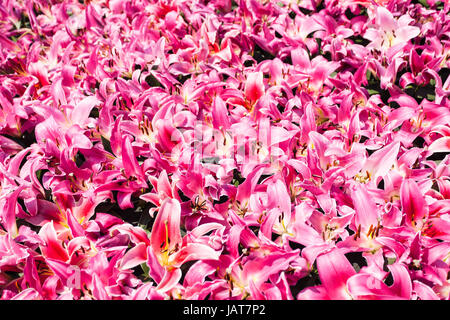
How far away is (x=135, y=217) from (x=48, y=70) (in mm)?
623

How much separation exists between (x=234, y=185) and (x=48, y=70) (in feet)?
2.40

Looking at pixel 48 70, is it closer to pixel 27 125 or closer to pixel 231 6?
pixel 27 125

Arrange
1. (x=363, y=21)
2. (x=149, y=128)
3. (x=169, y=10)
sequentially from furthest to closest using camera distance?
(x=169, y=10)
(x=363, y=21)
(x=149, y=128)

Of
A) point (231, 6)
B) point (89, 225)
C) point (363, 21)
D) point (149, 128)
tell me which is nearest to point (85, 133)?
point (149, 128)

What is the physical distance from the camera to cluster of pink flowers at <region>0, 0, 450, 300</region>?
0.76 meters

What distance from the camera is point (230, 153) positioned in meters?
0.96

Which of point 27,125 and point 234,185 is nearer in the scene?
point 234,185

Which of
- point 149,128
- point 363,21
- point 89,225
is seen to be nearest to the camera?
point 89,225

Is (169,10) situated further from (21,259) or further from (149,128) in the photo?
(21,259)

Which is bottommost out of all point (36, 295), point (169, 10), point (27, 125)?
point (36, 295)

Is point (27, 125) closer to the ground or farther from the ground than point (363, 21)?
closer to the ground

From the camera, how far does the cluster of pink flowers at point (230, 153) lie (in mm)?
765

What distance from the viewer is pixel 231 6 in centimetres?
143

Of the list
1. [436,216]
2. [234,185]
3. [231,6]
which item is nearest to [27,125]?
[234,185]
